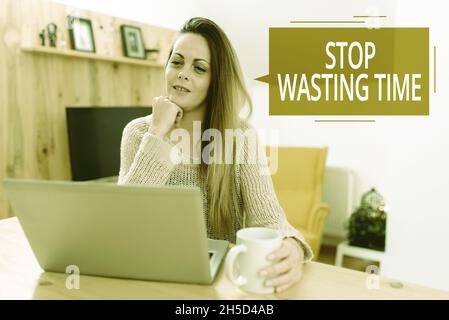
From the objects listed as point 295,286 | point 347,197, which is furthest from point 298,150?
point 295,286

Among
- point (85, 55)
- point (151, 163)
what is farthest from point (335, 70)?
point (151, 163)

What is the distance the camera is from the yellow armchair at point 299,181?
307cm

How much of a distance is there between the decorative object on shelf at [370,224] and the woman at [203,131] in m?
1.97

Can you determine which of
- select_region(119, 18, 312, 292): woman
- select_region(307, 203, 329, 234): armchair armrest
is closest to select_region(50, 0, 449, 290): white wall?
select_region(307, 203, 329, 234): armchair armrest

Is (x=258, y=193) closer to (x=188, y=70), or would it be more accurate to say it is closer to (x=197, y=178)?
(x=197, y=178)

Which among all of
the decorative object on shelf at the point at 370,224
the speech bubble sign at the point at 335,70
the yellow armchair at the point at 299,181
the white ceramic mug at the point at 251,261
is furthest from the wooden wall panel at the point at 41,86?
the white ceramic mug at the point at 251,261

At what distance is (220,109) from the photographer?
131 cm

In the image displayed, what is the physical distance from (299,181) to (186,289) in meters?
2.46

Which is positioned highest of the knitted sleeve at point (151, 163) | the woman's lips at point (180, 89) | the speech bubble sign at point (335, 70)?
the speech bubble sign at point (335, 70)

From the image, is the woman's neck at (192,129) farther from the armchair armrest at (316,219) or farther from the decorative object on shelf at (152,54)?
the decorative object on shelf at (152,54)

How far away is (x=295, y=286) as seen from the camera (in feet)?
2.53

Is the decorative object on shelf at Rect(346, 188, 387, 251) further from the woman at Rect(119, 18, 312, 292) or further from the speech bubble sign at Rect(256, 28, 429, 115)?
the woman at Rect(119, 18, 312, 292)
